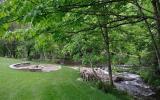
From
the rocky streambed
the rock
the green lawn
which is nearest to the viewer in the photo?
the green lawn

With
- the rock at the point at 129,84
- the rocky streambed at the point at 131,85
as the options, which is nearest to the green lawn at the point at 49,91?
the rocky streambed at the point at 131,85

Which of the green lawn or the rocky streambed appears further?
the rocky streambed

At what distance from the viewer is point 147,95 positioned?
1941 centimetres

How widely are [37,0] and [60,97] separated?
9.61 meters

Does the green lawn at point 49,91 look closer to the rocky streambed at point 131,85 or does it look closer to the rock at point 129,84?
the rocky streambed at point 131,85

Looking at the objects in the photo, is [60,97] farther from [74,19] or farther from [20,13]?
[20,13]

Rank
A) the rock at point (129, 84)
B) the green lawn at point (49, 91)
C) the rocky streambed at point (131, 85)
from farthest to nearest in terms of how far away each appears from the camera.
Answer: the rock at point (129, 84)
the rocky streambed at point (131, 85)
the green lawn at point (49, 91)

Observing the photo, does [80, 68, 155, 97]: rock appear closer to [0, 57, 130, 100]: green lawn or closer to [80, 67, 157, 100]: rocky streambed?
[80, 67, 157, 100]: rocky streambed

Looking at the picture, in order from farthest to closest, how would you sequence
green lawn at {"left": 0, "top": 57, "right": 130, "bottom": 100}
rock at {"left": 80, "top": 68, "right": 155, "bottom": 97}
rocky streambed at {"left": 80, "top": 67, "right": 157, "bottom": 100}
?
rock at {"left": 80, "top": 68, "right": 155, "bottom": 97} → rocky streambed at {"left": 80, "top": 67, "right": 157, "bottom": 100} → green lawn at {"left": 0, "top": 57, "right": 130, "bottom": 100}

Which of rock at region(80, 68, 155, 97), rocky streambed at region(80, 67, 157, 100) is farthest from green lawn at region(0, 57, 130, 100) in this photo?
rock at region(80, 68, 155, 97)

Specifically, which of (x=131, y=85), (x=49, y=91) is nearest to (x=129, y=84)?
(x=131, y=85)

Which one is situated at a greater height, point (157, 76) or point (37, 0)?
point (37, 0)

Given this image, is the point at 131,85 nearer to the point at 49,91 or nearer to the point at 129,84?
the point at 129,84

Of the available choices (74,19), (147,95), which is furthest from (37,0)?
(147,95)
